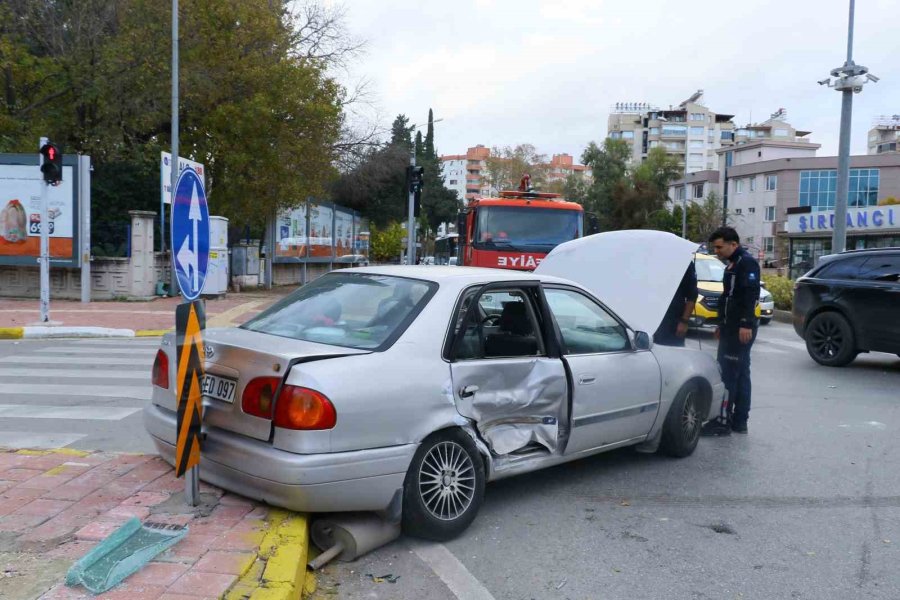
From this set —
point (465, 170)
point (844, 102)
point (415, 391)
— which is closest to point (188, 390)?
point (415, 391)

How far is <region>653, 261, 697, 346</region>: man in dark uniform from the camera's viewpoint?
8.38 meters

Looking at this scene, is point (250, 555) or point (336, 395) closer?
point (250, 555)

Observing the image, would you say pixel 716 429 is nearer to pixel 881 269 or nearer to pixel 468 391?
pixel 468 391

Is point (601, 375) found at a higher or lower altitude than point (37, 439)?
higher

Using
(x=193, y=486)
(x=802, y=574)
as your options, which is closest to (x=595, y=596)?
(x=802, y=574)

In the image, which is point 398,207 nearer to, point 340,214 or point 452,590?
point 340,214

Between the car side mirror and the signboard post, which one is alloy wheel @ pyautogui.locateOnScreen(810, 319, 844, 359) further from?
the signboard post

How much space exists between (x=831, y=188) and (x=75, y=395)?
64.7 m

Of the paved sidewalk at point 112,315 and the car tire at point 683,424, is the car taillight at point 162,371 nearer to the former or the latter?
the car tire at point 683,424

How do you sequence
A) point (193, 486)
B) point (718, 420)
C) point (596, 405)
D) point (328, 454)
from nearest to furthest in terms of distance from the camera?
point (328, 454)
point (193, 486)
point (596, 405)
point (718, 420)

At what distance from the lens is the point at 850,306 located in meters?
11.3

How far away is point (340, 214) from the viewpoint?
129 ft

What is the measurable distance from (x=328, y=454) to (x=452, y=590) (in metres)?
0.92

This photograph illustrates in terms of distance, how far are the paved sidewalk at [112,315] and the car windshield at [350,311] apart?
10.5m
